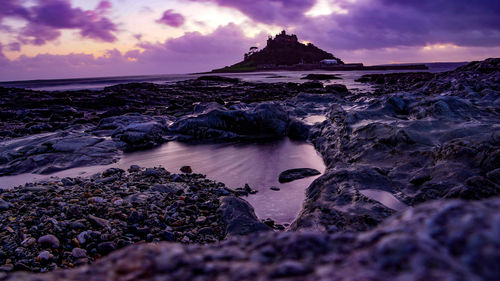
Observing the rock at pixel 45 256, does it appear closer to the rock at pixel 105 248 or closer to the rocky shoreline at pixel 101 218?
the rocky shoreline at pixel 101 218

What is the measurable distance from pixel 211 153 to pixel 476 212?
7.14 meters

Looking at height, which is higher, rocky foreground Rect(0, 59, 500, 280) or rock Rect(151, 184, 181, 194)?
rocky foreground Rect(0, 59, 500, 280)

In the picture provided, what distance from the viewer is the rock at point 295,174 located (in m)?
5.50

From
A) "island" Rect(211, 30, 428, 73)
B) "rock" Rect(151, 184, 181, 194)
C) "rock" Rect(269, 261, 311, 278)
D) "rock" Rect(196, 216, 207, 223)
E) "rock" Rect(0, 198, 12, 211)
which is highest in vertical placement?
"island" Rect(211, 30, 428, 73)

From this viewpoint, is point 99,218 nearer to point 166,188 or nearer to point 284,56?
point 166,188

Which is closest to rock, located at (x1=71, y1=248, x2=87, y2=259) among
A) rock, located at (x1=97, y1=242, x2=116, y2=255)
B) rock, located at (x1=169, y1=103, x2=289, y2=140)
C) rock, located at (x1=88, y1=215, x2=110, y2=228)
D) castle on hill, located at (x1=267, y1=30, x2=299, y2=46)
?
rock, located at (x1=97, y1=242, x2=116, y2=255)

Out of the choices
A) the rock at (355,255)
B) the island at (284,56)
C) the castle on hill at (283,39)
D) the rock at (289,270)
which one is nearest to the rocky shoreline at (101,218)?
the rock at (355,255)

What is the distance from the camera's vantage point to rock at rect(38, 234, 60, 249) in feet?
10.2

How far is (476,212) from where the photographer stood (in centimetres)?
86

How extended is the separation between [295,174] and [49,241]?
3.94 meters

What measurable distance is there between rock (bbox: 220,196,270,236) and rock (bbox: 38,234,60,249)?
1.83m

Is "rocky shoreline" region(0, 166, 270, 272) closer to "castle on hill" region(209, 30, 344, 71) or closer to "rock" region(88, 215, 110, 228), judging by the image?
"rock" region(88, 215, 110, 228)

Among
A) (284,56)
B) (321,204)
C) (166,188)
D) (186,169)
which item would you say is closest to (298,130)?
(186,169)

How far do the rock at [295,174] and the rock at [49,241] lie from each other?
11.6 feet
